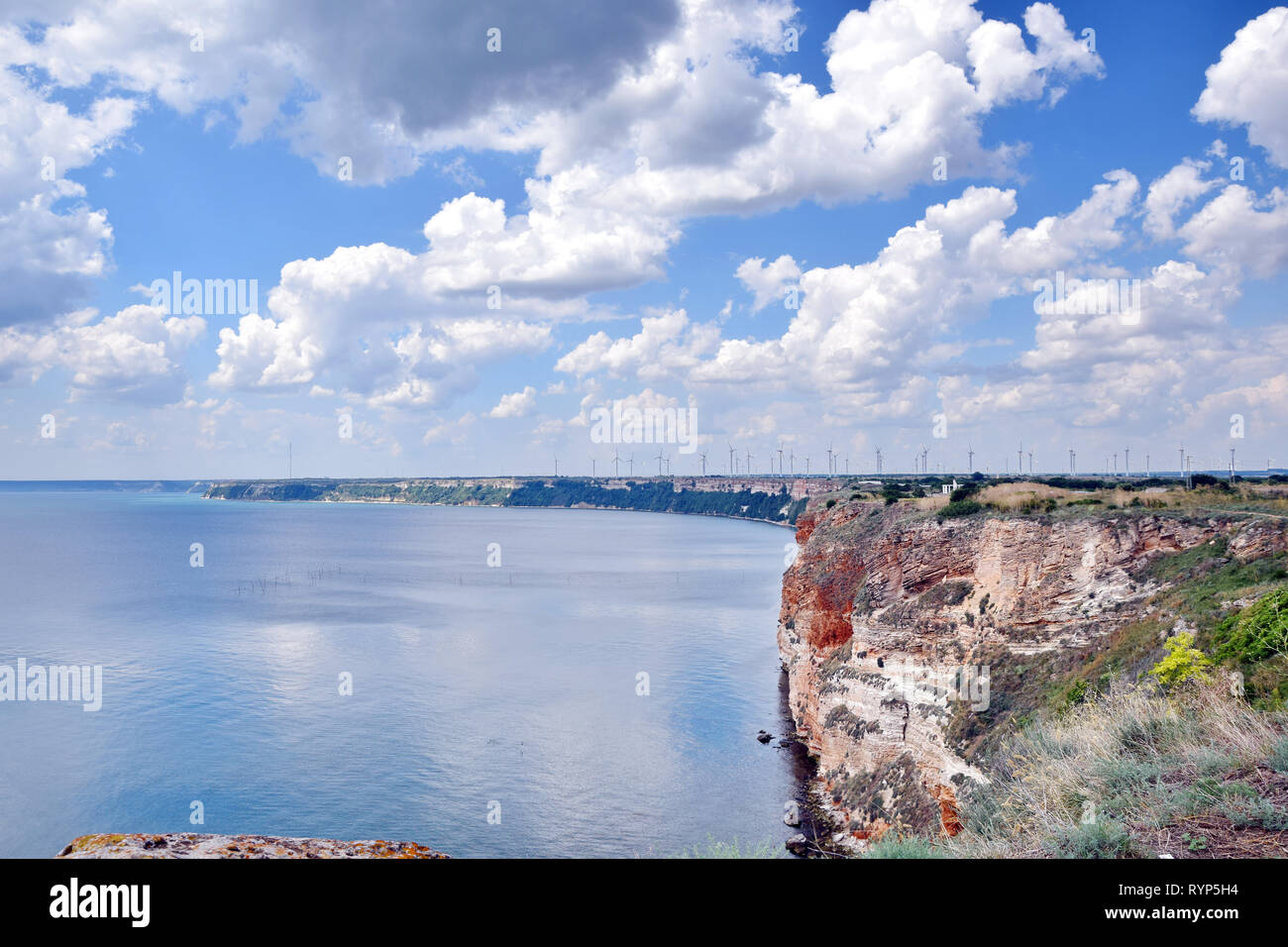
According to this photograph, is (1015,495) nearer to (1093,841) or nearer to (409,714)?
(1093,841)

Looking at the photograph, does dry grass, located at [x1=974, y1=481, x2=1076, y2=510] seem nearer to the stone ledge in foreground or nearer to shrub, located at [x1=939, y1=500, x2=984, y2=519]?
shrub, located at [x1=939, y1=500, x2=984, y2=519]

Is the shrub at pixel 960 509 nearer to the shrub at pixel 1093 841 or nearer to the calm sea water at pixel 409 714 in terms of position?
the calm sea water at pixel 409 714

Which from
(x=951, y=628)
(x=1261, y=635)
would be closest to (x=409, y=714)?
(x=951, y=628)

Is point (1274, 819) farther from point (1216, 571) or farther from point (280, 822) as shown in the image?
point (280, 822)

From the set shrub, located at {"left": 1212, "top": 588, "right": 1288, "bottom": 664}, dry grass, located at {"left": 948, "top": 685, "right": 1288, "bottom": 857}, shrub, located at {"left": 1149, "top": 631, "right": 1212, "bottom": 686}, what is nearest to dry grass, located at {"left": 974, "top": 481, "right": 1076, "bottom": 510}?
shrub, located at {"left": 1212, "top": 588, "right": 1288, "bottom": 664}

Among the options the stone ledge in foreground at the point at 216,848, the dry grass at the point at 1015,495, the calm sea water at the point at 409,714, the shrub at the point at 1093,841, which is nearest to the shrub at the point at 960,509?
the dry grass at the point at 1015,495
